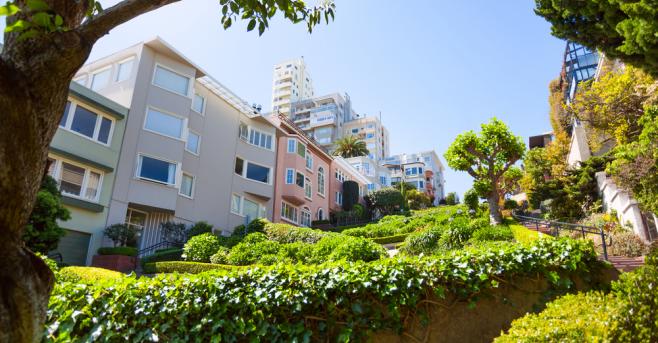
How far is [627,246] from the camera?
15.6 metres

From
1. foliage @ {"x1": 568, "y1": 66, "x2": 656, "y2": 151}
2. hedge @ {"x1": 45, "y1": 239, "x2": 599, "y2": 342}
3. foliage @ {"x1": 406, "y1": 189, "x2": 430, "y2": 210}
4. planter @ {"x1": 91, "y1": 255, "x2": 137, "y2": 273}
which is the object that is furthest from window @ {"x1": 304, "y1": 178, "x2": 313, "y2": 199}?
hedge @ {"x1": 45, "y1": 239, "x2": 599, "y2": 342}

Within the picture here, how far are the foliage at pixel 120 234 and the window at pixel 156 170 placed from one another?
327cm

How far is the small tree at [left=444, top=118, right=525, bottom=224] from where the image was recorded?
22.2 m

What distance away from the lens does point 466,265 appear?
7.23 metres

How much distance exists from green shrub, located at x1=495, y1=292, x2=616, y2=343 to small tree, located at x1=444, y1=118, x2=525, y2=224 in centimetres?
1760

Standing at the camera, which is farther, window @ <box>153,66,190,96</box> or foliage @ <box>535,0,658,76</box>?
window @ <box>153,66,190,96</box>

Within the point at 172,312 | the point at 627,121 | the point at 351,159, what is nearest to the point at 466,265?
the point at 172,312

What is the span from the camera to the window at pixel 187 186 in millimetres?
25969

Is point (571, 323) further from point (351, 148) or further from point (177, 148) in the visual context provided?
point (351, 148)

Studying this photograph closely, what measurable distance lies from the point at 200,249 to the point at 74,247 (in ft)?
21.5

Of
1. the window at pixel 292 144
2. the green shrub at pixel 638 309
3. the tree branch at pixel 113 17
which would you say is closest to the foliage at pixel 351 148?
the window at pixel 292 144

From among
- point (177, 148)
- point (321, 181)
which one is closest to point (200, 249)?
point (177, 148)

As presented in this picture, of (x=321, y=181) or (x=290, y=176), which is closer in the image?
(x=290, y=176)

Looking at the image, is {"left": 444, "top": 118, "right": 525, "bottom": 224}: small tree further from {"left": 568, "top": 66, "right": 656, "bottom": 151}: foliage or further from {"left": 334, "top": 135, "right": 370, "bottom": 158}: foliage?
{"left": 334, "top": 135, "right": 370, "bottom": 158}: foliage
